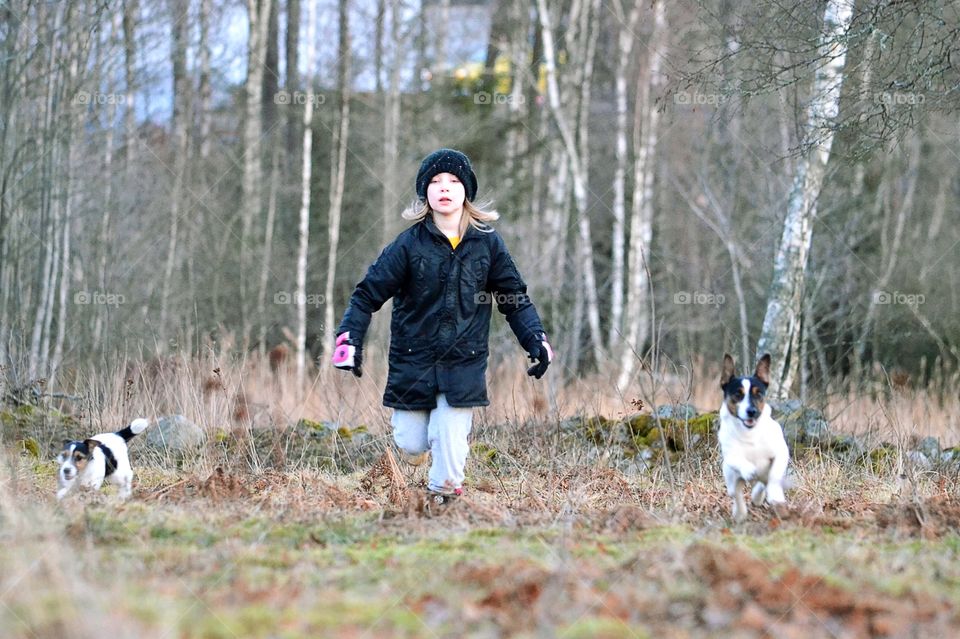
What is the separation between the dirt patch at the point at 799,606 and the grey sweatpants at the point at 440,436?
2091 millimetres

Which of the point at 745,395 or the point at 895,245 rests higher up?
the point at 895,245

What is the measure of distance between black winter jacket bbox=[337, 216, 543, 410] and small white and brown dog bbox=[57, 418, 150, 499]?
1829 mm

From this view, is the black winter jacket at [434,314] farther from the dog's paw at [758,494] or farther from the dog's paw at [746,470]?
the dog's paw at [758,494]

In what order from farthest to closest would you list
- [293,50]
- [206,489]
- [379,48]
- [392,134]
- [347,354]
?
1. [293,50]
2. [379,48]
3. [392,134]
4. [206,489]
5. [347,354]

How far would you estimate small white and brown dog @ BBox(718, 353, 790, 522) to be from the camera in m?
5.90

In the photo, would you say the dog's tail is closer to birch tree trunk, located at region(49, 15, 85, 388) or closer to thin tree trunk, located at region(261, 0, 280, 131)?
birch tree trunk, located at region(49, 15, 85, 388)

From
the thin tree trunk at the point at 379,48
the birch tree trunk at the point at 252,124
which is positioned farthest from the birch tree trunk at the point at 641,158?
the birch tree trunk at the point at 252,124

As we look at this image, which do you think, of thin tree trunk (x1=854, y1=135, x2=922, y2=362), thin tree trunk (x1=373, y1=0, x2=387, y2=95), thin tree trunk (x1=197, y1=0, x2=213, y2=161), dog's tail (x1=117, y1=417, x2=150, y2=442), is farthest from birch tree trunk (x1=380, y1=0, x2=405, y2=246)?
dog's tail (x1=117, y1=417, x2=150, y2=442)

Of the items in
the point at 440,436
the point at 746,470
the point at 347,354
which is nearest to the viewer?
the point at 746,470

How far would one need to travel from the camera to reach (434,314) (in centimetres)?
628

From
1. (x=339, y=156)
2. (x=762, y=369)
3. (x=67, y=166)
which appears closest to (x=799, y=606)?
(x=762, y=369)

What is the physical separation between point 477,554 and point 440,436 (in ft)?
4.52

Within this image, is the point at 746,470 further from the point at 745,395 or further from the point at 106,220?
the point at 106,220

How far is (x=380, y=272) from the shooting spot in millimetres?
6344
